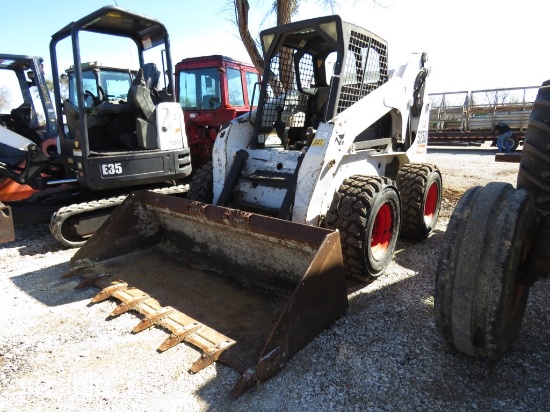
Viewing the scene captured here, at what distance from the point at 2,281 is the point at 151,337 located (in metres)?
2.20

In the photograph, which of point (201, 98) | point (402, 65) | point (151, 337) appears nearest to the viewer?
point (151, 337)

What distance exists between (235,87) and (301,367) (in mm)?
6777

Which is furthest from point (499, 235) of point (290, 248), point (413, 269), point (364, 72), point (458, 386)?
point (364, 72)

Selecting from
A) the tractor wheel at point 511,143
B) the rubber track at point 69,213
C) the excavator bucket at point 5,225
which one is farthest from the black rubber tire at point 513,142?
the excavator bucket at point 5,225

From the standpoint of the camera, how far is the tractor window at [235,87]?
8117 millimetres

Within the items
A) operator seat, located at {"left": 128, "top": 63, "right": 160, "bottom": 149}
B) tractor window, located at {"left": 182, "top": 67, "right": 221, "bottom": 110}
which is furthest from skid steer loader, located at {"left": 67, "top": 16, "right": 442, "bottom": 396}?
tractor window, located at {"left": 182, "top": 67, "right": 221, "bottom": 110}

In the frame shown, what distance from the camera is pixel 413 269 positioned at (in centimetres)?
407

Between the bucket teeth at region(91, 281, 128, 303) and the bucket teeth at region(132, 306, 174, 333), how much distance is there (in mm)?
542

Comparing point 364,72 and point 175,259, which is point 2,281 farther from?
point 364,72

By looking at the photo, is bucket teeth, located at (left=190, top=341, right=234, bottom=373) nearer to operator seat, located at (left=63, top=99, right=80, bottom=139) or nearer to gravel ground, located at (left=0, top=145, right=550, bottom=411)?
gravel ground, located at (left=0, top=145, right=550, bottom=411)

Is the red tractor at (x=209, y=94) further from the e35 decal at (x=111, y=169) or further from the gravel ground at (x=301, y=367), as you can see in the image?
the gravel ground at (x=301, y=367)

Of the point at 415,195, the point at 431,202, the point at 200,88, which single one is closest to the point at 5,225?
the point at 200,88

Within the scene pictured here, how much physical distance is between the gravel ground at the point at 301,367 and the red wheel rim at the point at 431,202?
175 cm

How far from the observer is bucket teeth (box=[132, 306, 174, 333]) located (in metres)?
3.00
